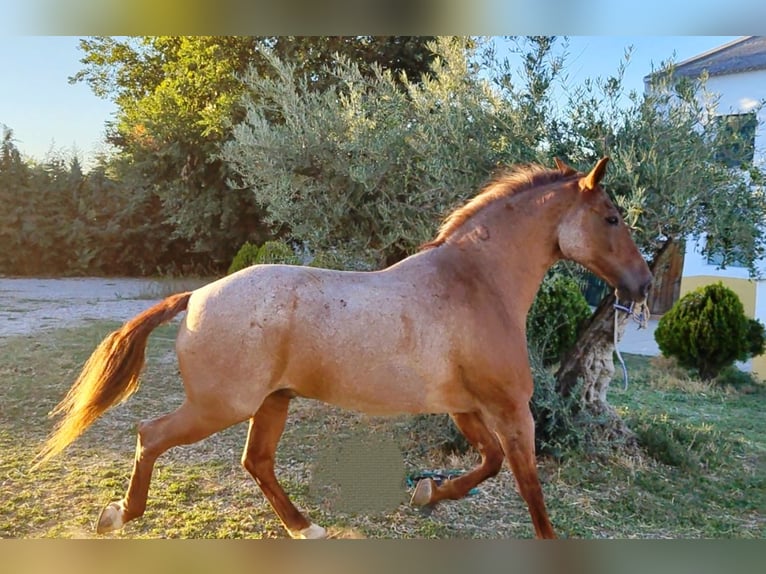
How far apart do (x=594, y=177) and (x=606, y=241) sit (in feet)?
0.93

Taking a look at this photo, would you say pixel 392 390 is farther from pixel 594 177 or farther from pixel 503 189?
pixel 594 177

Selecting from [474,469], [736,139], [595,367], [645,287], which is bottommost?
[474,469]

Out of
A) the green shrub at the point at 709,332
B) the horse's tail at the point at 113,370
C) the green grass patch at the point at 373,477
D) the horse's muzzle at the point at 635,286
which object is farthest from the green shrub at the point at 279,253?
the green shrub at the point at 709,332

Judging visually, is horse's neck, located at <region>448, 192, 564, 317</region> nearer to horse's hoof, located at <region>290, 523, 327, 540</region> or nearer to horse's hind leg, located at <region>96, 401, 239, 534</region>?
horse's hind leg, located at <region>96, 401, 239, 534</region>

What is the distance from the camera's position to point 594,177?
8.43 feet

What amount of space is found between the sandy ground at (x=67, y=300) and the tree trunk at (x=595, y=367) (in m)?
3.60

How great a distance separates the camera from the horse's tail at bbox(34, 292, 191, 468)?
8.71 ft

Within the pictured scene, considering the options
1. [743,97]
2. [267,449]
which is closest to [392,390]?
[267,449]

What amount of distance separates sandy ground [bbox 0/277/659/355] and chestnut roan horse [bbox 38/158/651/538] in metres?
2.99

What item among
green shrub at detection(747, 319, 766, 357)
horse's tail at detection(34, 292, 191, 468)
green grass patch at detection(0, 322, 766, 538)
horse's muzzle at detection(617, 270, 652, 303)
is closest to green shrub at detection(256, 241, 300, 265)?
green grass patch at detection(0, 322, 766, 538)

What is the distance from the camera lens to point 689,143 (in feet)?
10.8

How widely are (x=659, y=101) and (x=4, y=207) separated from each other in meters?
5.50
